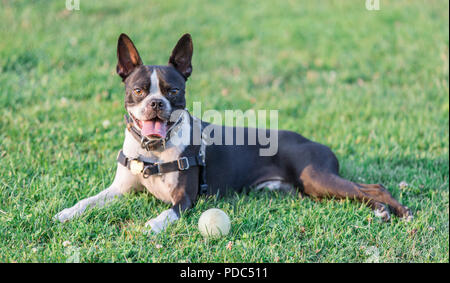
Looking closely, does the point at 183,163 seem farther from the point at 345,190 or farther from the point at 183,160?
the point at 345,190

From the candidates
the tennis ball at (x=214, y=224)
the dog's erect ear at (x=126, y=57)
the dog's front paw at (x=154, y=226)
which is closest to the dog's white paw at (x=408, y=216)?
the tennis ball at (x=214, y=224)

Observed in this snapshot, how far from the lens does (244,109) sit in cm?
608

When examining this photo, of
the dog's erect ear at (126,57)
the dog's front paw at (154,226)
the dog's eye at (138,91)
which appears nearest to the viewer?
the dog's front paw at (154,226)

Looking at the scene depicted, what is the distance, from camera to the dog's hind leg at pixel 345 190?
4059mm

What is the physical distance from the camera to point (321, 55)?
7691 mm

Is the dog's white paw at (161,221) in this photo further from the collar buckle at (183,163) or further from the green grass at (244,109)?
the collar buckle at (183,163)

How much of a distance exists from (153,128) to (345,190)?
1.67 meters

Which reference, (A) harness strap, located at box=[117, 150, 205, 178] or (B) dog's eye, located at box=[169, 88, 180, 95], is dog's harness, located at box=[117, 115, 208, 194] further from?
(B) dog's eye, located at box=[169, 88, 180, 95]

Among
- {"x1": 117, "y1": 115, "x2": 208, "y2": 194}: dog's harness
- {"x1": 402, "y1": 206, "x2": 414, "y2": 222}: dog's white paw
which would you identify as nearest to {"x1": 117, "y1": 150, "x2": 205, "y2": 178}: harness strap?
{"x1": 117, "y1": 115, "x2": 208, "y2": 194}: dog's harness

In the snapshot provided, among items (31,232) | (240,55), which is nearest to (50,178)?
(31,232)

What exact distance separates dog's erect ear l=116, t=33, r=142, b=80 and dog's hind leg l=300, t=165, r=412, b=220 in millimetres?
1656

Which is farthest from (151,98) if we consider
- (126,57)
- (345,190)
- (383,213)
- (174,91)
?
(383,213)

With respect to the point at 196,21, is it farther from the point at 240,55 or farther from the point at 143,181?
the point at 143,181

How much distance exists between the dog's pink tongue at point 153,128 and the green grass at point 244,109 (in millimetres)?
593
